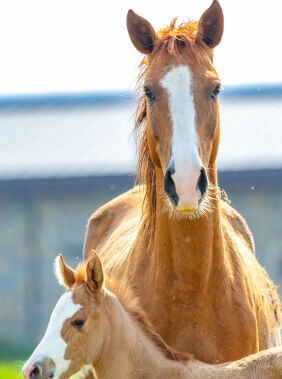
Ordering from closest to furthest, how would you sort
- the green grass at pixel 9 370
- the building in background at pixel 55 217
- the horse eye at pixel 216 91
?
the horse eye at pixel 216 91, the green grass at pixel 9 370, the building in background at pixel 55 217

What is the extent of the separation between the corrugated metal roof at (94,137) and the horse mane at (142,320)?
9.94m

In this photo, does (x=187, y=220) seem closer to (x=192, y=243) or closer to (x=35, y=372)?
(x=192, y=243)

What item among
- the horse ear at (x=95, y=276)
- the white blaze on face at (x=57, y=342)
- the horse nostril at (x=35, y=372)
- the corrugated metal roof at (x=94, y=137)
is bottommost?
the horse nostril at (x=35, y=372)

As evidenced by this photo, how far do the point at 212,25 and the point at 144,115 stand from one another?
69cm

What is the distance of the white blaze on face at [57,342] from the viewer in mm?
4395

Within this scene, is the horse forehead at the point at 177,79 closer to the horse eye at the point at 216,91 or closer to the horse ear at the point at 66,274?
the horse eye at the point at 216,91

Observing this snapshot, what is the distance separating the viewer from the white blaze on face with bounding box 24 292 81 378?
14.4 ft

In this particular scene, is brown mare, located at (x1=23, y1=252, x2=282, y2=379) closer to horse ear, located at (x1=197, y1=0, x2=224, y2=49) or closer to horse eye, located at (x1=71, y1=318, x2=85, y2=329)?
horse eye, located at (x1=71, y1=318, x2=85, y2=329)

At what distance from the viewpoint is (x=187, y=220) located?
4.77 m

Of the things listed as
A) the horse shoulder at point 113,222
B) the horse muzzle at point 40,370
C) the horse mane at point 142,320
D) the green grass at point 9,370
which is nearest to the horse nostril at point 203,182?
the horse mane at point 142,320

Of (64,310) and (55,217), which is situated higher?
(55,217)

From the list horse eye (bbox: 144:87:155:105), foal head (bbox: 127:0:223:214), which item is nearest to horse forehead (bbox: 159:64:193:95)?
foal head (bbox: 127:0:223:214)

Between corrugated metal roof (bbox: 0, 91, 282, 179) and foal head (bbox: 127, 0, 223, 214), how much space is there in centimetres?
992

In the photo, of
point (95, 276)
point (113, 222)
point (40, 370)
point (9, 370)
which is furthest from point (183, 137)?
point (9, 370)
